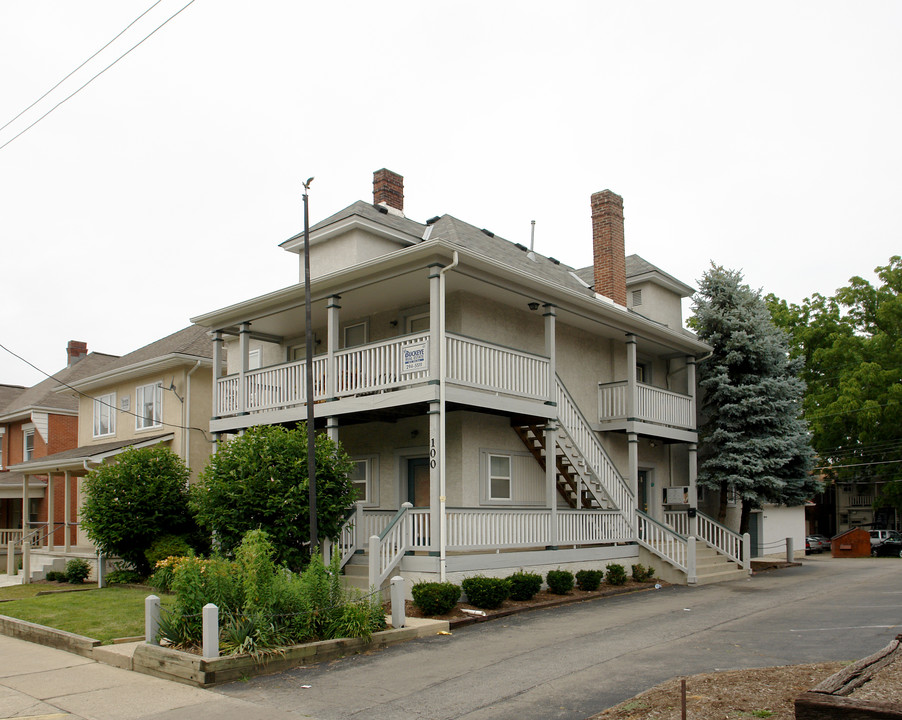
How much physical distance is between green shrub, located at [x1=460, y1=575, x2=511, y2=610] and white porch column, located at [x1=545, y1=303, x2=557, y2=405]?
14.3 feet

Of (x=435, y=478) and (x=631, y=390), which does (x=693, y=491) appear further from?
(x=435, y=478)

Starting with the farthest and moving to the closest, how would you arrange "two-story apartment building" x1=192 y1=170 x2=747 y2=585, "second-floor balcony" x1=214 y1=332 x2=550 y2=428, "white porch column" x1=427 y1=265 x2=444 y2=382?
1. "second-floor balcony" x1=214 y1=332 x2=550 y2=428
2. "two-story apartment building" x1=192 y1=170 x2=747 y2=585
3. "white porch column" x1=427 y1=265 x2=444 y2=382

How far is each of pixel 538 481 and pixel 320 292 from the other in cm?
658

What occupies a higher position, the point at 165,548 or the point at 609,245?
the point at 609,245

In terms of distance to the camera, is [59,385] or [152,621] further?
[59,385]

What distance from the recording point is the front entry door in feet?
61.2

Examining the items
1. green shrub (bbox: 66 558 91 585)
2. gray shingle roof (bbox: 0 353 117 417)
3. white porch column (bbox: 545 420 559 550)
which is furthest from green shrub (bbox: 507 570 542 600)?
gray shingle roof (bbox: 0 353 117 417)

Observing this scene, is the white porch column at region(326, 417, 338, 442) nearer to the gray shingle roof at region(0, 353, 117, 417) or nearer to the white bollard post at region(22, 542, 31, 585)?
the white bollard post at region(22, 542, 31, 585)

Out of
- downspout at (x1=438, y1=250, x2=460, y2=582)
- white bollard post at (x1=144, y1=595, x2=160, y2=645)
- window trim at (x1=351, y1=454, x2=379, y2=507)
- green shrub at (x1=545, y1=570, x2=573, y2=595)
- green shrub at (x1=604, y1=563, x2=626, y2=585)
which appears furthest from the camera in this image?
window trim at (x1=351, y1=454, x2=379, y2=507)

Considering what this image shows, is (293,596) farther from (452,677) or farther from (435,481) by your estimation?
(435,481)

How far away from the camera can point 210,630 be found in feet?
32.3

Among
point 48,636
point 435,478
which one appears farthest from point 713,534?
point 48,636

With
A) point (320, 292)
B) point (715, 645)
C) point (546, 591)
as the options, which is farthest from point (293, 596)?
point (320, 292)

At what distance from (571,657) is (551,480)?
679cm
